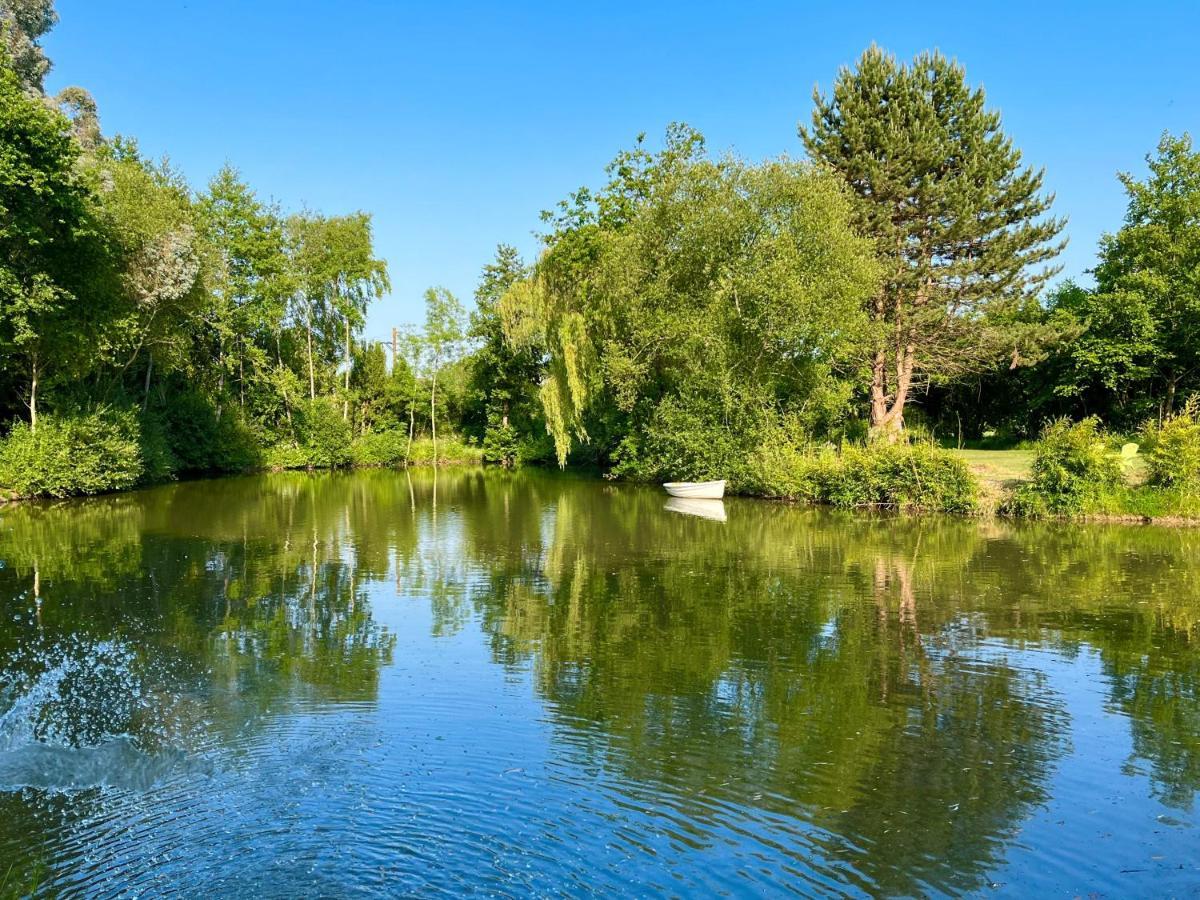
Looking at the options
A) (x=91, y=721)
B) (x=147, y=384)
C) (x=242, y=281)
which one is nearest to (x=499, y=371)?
(x=242, y=281)

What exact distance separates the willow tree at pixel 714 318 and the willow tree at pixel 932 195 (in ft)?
7.53

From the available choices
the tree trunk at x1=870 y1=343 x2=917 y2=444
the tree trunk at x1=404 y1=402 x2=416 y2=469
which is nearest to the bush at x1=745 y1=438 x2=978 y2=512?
the tree trunk at x1=870 y1=343 x2=917 y2=444

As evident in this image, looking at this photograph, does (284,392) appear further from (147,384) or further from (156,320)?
(156,320)

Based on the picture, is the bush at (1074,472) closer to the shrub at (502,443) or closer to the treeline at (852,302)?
the treeline at (852,302)

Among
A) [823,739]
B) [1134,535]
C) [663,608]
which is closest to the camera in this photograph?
[823,739]

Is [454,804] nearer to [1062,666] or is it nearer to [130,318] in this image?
[1062,666]

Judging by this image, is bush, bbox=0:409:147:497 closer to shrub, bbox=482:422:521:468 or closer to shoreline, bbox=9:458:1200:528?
shoreline, bbox=9:458:1200:528

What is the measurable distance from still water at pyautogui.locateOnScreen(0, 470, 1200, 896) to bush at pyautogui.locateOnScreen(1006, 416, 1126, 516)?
665 centimetres

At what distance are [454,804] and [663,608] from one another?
22.8 ft

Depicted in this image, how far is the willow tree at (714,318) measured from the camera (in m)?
28.9

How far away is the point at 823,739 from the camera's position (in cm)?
768

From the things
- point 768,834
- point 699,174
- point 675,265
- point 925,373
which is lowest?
point 768,834

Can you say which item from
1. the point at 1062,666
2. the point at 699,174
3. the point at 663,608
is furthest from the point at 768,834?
the point at 699,174

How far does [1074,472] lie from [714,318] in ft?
41.6
